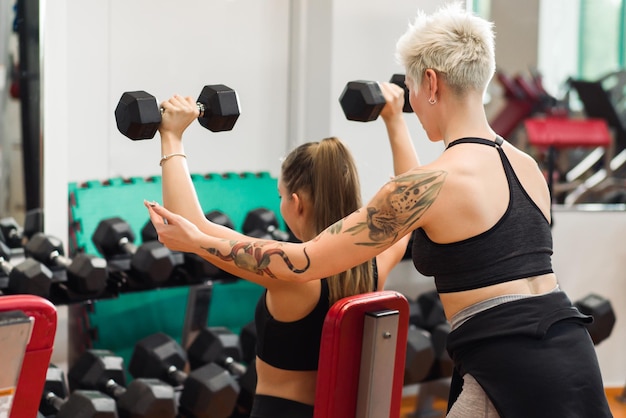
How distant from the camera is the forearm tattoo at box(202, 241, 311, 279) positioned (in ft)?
5.03

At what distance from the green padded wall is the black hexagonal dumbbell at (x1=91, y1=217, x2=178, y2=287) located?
212 mm

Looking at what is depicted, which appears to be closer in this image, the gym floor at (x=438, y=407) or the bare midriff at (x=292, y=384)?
the bare midriff at (x=292, y=384)

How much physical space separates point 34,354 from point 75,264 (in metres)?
1.44

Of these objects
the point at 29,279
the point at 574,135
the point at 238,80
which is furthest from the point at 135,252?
the point at 574,135

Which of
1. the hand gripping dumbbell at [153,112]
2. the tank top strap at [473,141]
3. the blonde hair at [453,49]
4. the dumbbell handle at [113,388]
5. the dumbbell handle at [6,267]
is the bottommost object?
the dumbbell handle at [113,388]

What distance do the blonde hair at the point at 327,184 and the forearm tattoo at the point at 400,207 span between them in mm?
266

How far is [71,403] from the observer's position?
241cm

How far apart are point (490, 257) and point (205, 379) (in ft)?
4.88

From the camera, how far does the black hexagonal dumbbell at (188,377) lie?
2703mm

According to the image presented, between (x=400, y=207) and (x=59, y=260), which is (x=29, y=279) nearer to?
(x=59, y=260)

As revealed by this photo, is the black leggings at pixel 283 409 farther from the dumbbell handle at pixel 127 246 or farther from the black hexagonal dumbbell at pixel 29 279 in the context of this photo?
the dumbbell handle at pixel 127 246

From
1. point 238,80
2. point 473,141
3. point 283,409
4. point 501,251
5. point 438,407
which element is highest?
point 238,80

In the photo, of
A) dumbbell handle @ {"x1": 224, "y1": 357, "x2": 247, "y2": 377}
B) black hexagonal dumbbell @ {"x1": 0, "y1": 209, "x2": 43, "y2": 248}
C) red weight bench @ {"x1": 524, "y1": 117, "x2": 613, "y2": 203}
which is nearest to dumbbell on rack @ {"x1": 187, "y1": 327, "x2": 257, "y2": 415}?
dumbbell handle @ {"x1": 224, "y1": 357, "x2": 247, "y2": 377}

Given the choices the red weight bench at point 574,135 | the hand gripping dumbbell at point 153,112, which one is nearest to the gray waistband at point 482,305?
the hand gripping dumbbell at point 153,112
